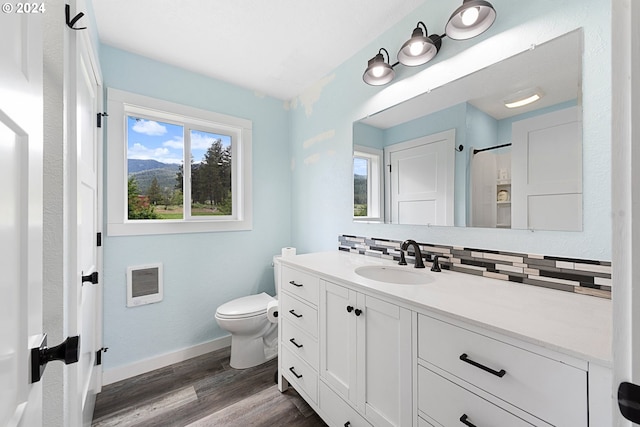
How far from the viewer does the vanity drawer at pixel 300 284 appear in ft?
4.84

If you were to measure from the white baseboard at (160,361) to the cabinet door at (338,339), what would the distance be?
4.37 ft

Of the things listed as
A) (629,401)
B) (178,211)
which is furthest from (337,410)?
(178,211)

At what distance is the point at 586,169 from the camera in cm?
101

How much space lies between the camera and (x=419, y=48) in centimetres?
144

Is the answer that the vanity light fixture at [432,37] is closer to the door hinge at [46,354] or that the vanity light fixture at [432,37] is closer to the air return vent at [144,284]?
the door hinge at [46,354]

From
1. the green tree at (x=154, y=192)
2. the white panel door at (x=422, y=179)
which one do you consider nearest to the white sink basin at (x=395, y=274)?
the white panel door at (x=422, y=179)

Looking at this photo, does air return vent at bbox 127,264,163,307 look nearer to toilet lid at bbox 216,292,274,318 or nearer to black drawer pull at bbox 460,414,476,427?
toilet lid at bbox 216,292,274,318

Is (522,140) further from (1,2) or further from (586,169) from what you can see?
(1,2)

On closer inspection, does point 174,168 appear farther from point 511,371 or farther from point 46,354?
point 511,371

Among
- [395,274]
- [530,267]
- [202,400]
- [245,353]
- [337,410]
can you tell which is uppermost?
[530,267]

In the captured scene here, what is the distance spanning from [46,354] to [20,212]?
32cm

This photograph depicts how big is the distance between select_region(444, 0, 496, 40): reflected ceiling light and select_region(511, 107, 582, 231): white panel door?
496mm

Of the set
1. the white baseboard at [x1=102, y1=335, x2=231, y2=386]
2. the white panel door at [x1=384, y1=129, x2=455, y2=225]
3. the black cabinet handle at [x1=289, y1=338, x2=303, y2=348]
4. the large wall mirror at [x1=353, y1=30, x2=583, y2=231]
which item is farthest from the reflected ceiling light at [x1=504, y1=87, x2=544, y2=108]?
the white baseboard at [x1=102, y1=335, x2=231, y2=386]

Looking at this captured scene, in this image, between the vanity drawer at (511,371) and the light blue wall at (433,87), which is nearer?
the vanity drawer at (511,371)
